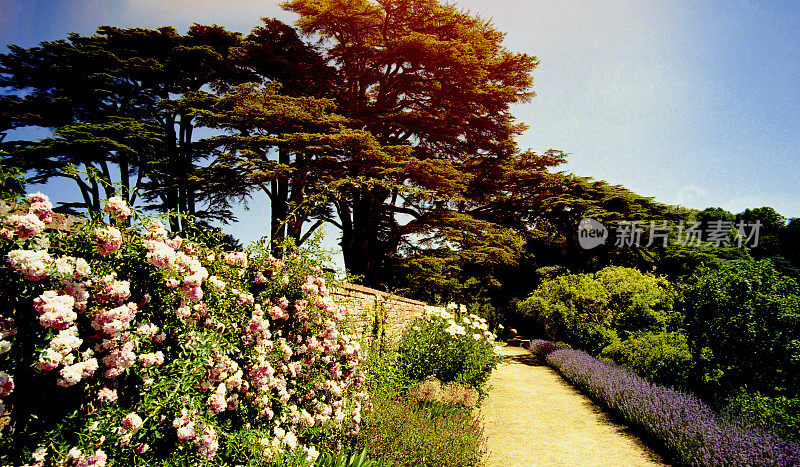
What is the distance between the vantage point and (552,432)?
6.58 meters

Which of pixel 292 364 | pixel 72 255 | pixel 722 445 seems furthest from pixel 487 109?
pixel 72 255

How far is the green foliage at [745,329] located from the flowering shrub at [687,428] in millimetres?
701

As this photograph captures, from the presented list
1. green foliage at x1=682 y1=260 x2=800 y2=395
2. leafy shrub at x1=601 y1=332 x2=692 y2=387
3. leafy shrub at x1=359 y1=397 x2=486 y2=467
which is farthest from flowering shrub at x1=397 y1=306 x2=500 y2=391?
green foliage at x1=682 y1=260 x2=800 y2=395

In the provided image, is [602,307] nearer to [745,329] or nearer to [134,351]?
[745,329]

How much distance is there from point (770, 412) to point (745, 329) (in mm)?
1169

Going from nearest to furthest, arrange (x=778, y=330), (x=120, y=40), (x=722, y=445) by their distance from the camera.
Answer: (x=722, y=445) → (x=778, y=330) → (x=120, y=40)

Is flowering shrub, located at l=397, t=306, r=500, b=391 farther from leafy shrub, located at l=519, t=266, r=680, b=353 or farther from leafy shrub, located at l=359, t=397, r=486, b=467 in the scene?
leafy shrub, located at l=519, t=266, r=680, b=353

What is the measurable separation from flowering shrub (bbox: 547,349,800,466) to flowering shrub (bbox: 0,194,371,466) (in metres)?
4.66

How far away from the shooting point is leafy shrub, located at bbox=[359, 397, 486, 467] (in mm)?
4363

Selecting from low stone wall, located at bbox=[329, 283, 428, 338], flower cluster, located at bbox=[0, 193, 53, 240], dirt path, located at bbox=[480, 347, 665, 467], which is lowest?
dirt path, located at bbox=[480, 347, 665, 467]

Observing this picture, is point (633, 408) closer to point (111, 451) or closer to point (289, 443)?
point (289, 443)

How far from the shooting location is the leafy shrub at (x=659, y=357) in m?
7.70

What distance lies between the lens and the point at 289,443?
3373 mm

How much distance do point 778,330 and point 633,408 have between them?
2.33m
